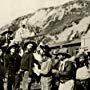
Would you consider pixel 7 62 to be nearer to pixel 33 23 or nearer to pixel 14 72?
pixel 14 72

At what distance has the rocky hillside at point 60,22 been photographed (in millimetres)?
20734

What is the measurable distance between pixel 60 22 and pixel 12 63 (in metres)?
11.5

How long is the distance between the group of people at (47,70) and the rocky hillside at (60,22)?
7.63 meters

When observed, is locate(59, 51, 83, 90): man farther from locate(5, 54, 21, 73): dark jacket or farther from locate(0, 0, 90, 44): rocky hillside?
locate(0, 0, 90, 44): rocky hillside

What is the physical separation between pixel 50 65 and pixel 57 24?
13014mm

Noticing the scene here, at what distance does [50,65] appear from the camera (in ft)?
36.9

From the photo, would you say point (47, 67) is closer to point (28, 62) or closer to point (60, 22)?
point (28, 62)

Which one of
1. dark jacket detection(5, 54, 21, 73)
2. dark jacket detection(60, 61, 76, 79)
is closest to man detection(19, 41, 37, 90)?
dark jacket detection(5, 54, 21, 73)

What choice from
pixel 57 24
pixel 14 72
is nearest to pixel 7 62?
pixel 14 72

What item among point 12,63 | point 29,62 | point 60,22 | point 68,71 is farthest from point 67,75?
point 60,22

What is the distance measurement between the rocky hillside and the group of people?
763cm

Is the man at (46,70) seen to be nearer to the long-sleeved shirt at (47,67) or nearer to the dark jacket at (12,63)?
the long-sleeved shirt at (47,67)

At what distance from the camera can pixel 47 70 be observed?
441 inches

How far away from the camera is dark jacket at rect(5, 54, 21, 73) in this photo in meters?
12.9
